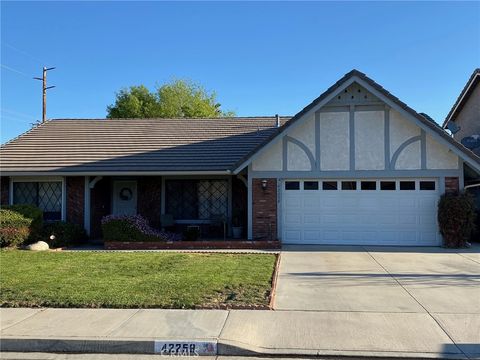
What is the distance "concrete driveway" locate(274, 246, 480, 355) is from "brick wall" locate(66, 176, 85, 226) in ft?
27.3

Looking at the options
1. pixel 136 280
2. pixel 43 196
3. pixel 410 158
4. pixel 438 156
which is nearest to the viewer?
pixel 136 280

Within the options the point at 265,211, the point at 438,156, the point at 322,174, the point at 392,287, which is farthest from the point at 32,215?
the point at 438,156

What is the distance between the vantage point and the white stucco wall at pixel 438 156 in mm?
14820

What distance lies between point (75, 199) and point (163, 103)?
32.4m

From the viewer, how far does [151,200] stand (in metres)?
18.0

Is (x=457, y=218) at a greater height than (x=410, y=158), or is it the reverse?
(x=410, y=158)

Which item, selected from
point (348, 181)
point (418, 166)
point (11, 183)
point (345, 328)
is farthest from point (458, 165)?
point (11, 183)

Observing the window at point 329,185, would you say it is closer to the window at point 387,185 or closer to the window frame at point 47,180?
the window at point 387,185

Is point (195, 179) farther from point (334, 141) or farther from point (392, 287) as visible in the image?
point (392, 287)

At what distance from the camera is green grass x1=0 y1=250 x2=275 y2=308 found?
748 centimetres

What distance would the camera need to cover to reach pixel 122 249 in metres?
14.8

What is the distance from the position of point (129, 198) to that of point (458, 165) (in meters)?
12.1

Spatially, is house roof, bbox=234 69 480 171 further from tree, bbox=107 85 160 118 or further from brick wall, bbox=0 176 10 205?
tree, bbox=107 85 160 118

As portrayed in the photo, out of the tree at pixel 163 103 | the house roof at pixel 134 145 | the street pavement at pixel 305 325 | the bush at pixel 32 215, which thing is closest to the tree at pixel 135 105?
the tree at pixel 163 103
